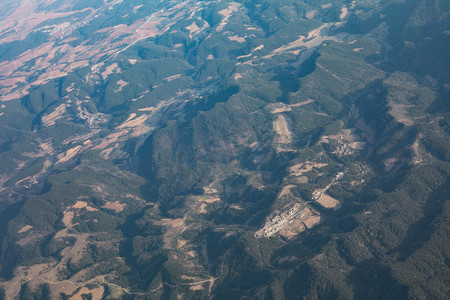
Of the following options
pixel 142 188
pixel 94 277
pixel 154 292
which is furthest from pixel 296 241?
pixel 142 188

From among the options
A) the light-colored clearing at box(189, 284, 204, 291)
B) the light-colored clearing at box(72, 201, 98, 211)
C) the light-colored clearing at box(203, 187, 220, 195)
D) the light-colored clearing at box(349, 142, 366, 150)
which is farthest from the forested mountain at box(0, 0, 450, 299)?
the light-colored clearing at box(72, 201, 98, 211)

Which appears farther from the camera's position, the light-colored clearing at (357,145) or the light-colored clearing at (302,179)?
the light-colored clearing at (357,145)

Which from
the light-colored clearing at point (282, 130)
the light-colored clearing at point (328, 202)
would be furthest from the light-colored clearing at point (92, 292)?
the light-colored clearing at point (282, 130)

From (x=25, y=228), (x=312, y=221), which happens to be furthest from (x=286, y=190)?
(x=25, y=228)

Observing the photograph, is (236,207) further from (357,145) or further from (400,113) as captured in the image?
(400,113)

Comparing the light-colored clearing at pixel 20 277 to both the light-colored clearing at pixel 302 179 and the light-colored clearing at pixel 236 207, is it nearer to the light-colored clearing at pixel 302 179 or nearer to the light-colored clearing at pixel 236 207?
the light-colored clearing at pixel 236 207

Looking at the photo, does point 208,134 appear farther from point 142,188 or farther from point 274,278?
point 274,278

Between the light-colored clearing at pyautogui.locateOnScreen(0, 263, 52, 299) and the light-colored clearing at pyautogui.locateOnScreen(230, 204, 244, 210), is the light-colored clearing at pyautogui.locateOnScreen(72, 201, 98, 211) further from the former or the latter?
the light-colored clearing at pyautogui.locateOnScreen(230, 204, 244, 210)
